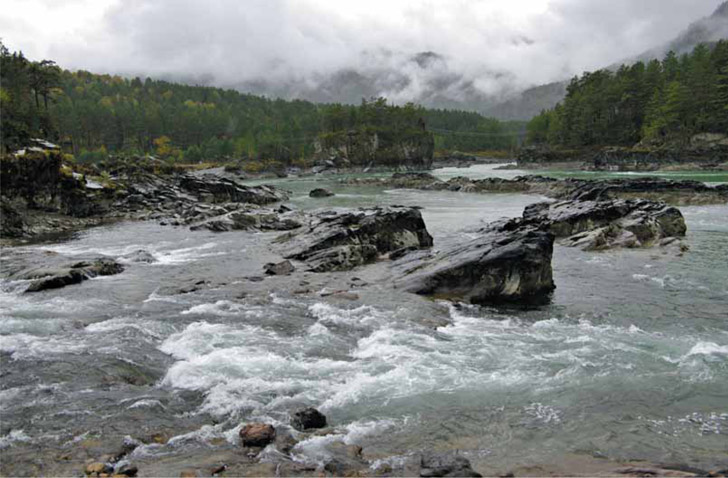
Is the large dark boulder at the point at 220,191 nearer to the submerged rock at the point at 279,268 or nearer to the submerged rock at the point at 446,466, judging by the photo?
the submerged rock at the point at 279,268

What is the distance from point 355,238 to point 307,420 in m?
18.8

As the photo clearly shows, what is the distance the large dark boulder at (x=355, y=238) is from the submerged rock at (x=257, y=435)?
15.4 m

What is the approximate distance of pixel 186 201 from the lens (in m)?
56.4

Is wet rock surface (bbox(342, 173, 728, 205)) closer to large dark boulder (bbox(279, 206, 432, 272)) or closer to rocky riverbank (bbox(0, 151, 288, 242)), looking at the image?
large dark boulder (bbox(279, 206, 432, 272))

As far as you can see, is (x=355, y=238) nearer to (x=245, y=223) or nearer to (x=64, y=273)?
(x=64, y=273)

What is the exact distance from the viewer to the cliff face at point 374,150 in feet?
534

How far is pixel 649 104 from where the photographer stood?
126 m

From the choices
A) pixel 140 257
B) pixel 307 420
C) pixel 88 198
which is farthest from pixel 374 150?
pixel 307 420

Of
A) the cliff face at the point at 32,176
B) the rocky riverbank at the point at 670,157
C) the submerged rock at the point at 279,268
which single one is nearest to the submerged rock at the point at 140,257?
the submerged rock at the point at 279,268

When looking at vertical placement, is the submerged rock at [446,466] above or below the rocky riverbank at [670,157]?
below

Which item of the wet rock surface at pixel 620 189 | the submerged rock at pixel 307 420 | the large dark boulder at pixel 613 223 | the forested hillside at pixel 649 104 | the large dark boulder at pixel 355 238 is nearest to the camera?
the submerged rock at pixel 307 420

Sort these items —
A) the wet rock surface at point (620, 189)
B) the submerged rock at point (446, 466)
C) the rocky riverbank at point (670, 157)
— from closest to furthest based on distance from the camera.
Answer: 1. the submerged rock at point (446, 466)
2. the wet rock surface at point (620, 189)
3. the rocky riverbank at point (670, 157)

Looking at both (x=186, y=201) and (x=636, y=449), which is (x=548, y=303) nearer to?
(x=636, y=449)

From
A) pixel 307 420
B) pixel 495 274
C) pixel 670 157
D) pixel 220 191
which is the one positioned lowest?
pixel 307 420
